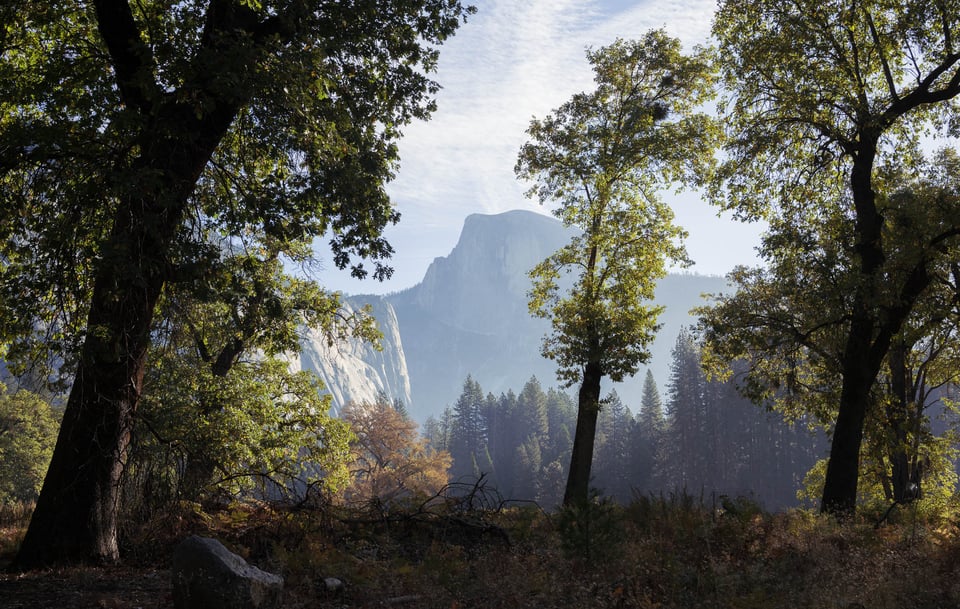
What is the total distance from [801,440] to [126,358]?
78303 mm

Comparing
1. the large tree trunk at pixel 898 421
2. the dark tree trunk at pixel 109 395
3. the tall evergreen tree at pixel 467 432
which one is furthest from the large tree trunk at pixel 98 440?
the tall evergreen tree at pixel 467 432

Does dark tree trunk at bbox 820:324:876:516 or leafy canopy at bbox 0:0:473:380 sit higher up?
leafy canopy at bbox 0:0:473:380

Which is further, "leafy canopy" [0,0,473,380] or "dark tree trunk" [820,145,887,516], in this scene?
"dark tree trunk" [820,145,887,516]

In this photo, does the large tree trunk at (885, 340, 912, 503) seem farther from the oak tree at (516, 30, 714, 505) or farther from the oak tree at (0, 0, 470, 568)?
the oak tree at (0, 0, 470, 568)

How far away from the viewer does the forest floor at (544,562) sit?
245 inches

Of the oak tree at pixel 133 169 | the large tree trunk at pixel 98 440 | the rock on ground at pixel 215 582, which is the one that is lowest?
the rock on ground at pixel 215 582

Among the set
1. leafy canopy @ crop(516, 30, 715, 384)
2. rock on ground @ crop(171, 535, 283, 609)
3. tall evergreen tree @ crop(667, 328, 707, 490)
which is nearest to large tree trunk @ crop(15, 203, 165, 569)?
rock on ground @ crop(171, 535, 283, 609)

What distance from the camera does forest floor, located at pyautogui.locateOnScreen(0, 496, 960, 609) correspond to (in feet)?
20.4

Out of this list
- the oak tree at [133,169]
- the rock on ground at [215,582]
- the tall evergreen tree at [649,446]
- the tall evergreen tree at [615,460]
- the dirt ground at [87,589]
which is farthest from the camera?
the tall evergreen tree at [615,460]

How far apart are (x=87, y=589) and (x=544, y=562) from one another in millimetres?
5518

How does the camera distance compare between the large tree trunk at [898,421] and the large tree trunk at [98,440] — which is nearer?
the large tree trunk at [98,440]

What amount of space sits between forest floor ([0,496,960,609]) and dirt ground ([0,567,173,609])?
0.02m

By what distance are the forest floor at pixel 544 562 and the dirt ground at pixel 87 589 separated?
23 millimetres

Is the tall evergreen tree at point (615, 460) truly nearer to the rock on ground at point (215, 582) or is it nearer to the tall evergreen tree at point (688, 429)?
the tall evergreen tree at point (688, 429)
